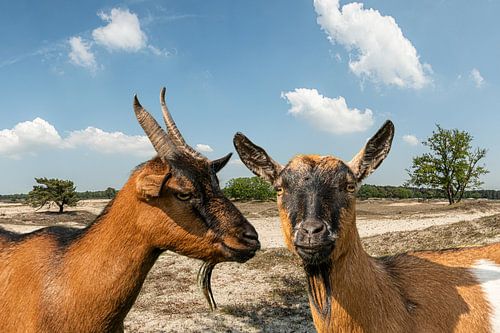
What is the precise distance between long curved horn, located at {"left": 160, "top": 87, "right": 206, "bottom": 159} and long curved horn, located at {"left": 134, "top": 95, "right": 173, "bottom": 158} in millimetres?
263

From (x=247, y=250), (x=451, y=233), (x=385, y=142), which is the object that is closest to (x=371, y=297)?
(x=247, y=250)

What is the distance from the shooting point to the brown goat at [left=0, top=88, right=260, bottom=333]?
11.4 ft

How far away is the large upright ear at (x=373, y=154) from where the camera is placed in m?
3.76

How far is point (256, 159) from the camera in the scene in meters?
4.04

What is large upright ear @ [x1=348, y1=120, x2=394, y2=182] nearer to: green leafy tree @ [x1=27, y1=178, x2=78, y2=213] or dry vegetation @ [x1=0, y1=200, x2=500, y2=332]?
dry vegetation @ [x1=0, y1=200, x2=500, y2=332]

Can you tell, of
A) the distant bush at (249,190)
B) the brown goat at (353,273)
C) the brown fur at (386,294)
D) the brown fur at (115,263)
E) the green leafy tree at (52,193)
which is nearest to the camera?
the brown goat at (353,273)

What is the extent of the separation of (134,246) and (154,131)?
1113 millimetres

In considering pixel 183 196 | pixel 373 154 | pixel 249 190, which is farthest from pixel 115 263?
A: pixel 249 190

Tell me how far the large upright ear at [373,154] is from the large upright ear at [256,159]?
2.55 ft

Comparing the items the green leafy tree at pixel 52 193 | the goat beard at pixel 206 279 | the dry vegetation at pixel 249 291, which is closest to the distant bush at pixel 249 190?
the green leafy tree at pixel 52 193

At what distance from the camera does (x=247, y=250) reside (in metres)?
3.55

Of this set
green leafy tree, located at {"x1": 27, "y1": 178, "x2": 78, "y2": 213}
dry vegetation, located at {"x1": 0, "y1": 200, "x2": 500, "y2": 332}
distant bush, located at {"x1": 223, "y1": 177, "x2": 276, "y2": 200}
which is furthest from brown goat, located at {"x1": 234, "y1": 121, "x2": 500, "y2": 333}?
distant bush, located at {"x1": 223, "y1": 177, "x2": 276, "y2": 200}

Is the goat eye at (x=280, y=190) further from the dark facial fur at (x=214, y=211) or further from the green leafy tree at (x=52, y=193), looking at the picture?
the green leafy tree at (x=52, y=193)

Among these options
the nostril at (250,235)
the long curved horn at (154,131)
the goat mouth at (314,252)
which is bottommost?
the goat mouth at (314,252)
